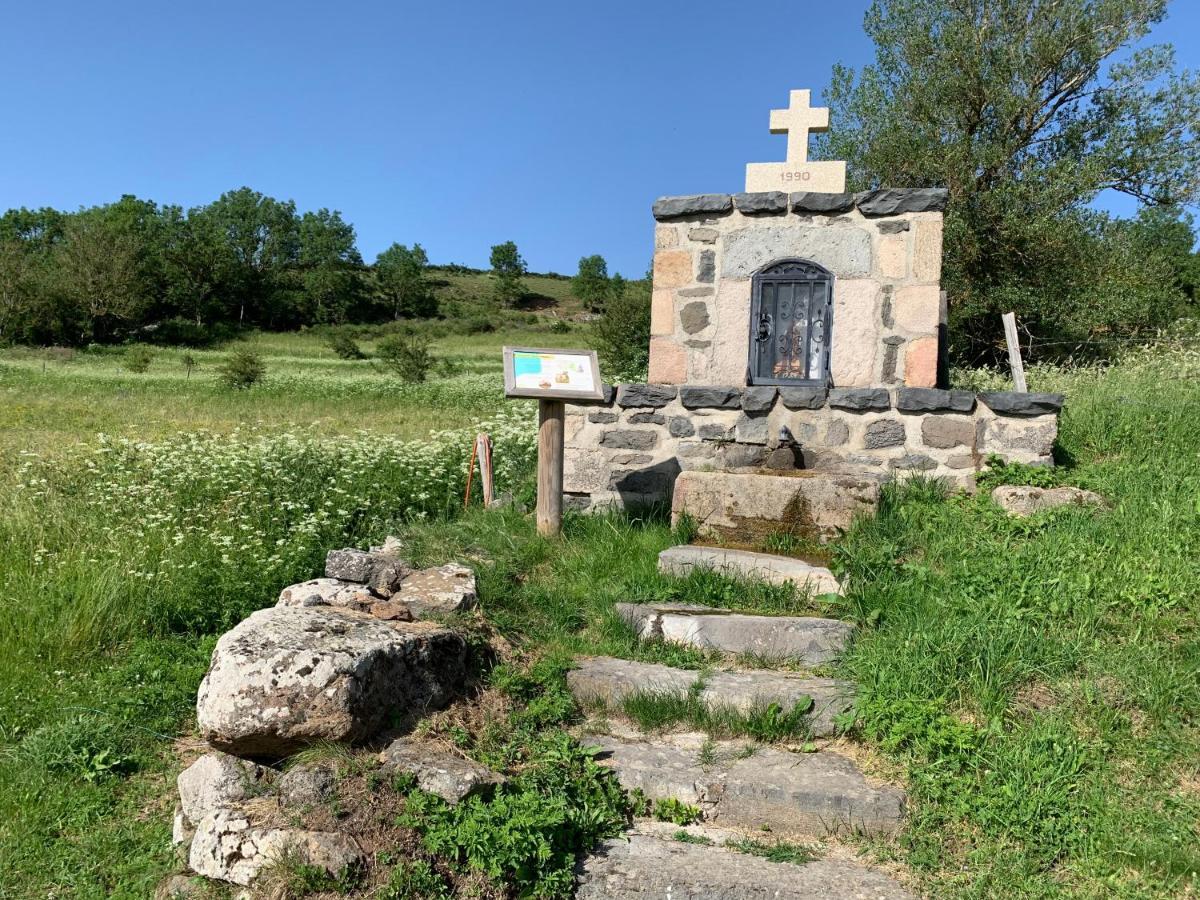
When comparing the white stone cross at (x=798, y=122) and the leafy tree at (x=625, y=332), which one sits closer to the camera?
the white stone cross at (x=798, y=122)

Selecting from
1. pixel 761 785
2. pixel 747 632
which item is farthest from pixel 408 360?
pixel 761 785

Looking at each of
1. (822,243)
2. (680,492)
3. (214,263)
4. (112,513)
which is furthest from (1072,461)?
(214,263)

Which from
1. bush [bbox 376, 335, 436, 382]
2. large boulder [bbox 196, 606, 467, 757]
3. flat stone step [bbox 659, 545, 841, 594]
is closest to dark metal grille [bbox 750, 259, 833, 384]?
flat stone step [bbox 659, 545, 841, 594]

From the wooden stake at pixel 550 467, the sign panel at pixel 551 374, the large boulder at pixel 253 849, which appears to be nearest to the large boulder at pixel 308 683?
the large boulder at pixel 253 849

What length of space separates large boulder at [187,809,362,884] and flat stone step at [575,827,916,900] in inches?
35.4

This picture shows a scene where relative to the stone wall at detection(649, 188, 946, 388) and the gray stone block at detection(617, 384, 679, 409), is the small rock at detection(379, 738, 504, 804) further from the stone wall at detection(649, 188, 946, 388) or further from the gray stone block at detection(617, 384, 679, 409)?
the stone wall at detection(649, 188, 946, 388)

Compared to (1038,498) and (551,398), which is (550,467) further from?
(1038,498)

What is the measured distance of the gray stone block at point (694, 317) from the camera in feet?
24.7

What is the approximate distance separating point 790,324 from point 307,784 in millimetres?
5578

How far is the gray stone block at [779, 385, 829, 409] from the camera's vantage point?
269 inches

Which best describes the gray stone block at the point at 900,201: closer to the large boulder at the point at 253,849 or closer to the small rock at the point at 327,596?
the small rock at the point at 327,596

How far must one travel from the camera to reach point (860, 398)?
265 inches

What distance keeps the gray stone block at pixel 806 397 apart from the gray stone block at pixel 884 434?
0.45 meters

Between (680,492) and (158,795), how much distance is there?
3.71m
